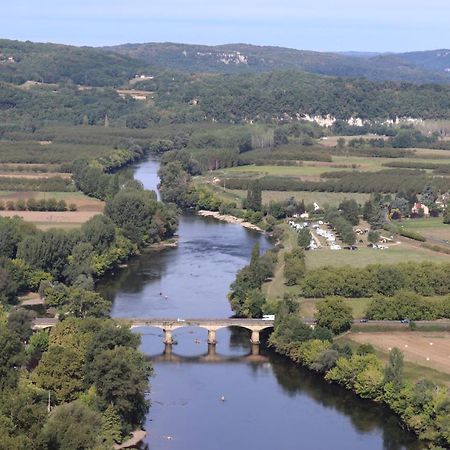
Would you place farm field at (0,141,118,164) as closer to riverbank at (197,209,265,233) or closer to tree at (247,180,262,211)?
riverbank at (197,209,265,233)

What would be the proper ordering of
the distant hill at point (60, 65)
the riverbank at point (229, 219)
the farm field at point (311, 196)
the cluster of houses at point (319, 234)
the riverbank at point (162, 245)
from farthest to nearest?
the distant hill at point (60, 65) < the farm field at point (311, 196) < the riverbank at point (229, 219) < the riverbank at point (162, 245) < the cluster of houses at point (319, 234)

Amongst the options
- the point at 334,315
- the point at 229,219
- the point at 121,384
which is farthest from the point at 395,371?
the point at 229,219

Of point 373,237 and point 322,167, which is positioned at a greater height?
point 373,237

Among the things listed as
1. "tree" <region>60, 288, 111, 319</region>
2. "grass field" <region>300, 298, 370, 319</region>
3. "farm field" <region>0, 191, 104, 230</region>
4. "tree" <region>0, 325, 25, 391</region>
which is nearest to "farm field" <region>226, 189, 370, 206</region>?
"farm field" <region>0, 191, 104, 230</region>

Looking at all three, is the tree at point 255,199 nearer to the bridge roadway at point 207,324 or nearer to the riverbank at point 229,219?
the riverbank at point 229,219

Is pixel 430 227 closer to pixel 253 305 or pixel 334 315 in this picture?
pixel 253 305

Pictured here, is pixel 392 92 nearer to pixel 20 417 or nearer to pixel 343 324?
pixel 343 324

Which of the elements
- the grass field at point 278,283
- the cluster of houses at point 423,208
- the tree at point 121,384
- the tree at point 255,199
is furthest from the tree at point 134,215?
the tree at point 121,384
